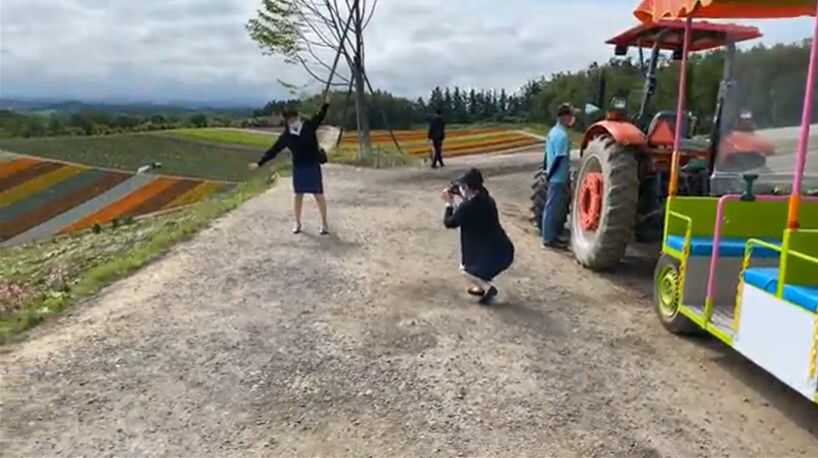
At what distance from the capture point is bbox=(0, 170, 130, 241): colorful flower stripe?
2206cm

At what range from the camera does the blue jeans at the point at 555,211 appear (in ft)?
27.9

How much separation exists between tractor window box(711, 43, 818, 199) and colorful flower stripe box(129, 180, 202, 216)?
17.6m

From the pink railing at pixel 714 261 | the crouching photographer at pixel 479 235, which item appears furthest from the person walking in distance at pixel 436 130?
the pink railing at pixel 714 261

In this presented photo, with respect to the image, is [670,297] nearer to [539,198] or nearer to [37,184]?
[539,198]

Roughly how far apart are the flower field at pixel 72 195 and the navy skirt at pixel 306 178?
12.4 m

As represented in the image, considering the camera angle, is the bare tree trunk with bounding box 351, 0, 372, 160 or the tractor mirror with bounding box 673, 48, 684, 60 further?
the bare tree trunk with bounding box 351, 0, 372, 160

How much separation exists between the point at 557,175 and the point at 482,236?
2.40 metres

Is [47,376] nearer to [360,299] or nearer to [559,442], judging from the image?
[360,299]

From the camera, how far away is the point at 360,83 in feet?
70.4

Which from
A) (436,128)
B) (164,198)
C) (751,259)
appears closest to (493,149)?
(436,128)

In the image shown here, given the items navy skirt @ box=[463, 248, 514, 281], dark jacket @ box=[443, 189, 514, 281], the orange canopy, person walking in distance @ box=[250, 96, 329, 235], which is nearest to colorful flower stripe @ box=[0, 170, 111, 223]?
person walking in distance @ box=[250, 96, 329, 235]

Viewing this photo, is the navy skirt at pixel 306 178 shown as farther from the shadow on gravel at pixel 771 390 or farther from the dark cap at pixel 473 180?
the shadow on gravel at pixel 771 390

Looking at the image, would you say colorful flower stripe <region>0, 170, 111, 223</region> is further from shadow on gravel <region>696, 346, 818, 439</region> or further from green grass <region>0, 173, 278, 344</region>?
shadow on gravel <region>696, 346, 818, 439</region>

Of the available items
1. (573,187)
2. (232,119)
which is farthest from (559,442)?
(232,119)
